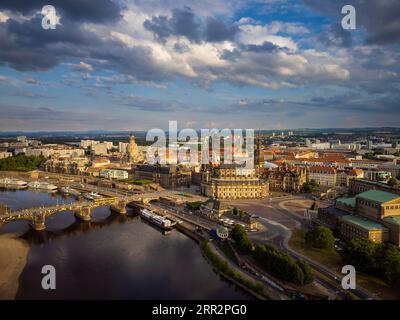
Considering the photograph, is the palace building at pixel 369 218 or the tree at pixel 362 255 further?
the palace building at pixel 369 218

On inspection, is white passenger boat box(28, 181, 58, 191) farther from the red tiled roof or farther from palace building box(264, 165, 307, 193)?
the red tiled roof

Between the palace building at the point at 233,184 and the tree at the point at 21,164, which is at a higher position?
the tree at the point at 21,164

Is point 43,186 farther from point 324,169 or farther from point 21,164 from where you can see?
point 324,169

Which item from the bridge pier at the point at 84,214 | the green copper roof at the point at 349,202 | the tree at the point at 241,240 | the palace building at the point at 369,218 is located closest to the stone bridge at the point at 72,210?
the bridge pier at the point at 84,214

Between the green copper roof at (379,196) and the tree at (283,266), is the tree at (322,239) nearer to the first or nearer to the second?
the tree at (283,266)

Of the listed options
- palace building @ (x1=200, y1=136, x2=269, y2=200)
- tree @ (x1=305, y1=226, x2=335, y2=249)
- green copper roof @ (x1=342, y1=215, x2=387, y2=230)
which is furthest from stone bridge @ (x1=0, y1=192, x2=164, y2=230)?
green copper roof @ (x1=342, y1=215, x2=387, y2=230)

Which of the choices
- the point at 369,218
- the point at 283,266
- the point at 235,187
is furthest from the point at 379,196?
the point at 235,187
